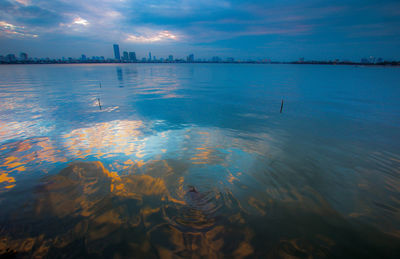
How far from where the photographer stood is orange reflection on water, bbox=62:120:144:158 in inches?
547

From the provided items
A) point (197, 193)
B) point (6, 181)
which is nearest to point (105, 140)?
point (6, 181)

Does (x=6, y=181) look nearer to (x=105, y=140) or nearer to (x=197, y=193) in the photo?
(x=105, y=140)

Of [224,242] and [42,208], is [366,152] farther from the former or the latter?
[42,208]

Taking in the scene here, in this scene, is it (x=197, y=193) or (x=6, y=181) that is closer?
(x=197, y=193)

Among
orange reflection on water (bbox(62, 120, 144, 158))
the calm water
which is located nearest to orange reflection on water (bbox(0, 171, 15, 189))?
the calm water

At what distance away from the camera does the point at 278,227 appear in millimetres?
7676

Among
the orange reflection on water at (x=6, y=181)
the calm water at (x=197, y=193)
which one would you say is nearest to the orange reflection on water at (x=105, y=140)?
the calm water at (x=197, y=193)

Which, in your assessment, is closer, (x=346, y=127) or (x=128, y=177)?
(x=128, y=177)

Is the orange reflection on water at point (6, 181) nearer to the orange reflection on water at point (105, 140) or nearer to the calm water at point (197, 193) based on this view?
the calm water at point (197, 193)

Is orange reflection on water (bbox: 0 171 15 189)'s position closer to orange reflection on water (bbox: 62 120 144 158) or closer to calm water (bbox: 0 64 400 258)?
calm water (bbox: 0 64 400 258)

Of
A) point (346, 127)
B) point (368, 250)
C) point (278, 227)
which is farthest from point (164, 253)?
point (346, 127)

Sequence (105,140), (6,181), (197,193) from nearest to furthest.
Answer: (197,193) < (6,181) < (105,140)

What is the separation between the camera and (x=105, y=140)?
16.3 metres

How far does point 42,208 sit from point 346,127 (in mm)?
30246
